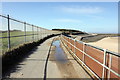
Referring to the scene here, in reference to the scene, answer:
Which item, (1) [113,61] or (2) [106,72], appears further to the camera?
(2) [106,72]

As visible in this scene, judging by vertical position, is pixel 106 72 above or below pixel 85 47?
below

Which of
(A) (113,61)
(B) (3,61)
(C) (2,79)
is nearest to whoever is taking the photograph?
(A) (113,61)

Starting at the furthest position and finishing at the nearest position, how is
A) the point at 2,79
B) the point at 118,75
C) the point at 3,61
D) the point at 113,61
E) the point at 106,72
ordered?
the point at 3,61 < the point at 2,79 < the point at 106,72 < the point at 113,61 < the point at 118,75

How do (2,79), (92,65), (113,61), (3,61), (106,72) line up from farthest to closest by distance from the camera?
(3,61) < (92,65) < (2,79) < (106,72) < (113,61)

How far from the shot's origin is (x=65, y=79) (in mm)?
5152

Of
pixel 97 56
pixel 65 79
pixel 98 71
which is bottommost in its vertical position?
pixel 65 79

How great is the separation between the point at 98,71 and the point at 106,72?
0.77m

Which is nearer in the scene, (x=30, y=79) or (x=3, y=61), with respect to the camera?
(x=30, y=79)

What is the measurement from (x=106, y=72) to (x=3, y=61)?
4.25m

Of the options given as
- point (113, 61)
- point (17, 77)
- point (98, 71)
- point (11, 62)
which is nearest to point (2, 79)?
point (17, 77)

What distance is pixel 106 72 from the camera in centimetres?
419

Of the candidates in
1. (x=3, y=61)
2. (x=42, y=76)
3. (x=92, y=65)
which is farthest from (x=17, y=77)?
(x=92, y=65)

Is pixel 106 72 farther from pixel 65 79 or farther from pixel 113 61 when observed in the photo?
pixel 65 79

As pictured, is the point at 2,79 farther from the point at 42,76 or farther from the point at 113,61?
the point at 113,61
